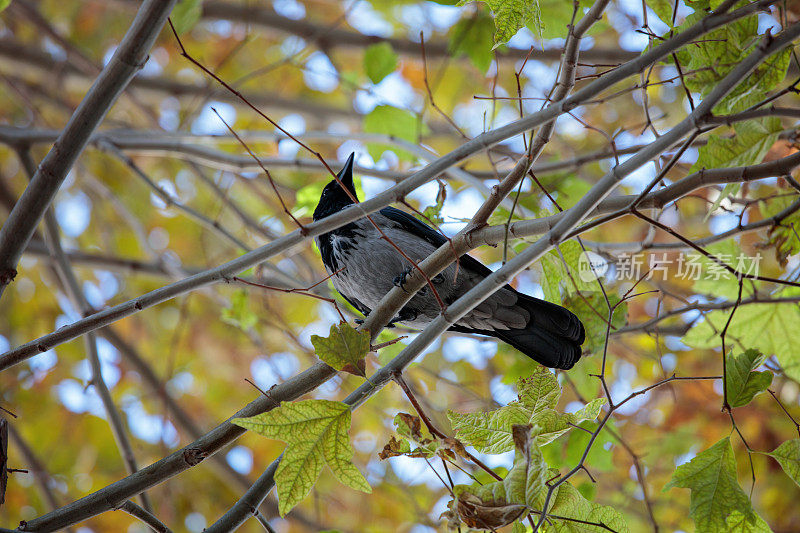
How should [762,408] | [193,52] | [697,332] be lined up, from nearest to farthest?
[697,332], [762,408], [193,52]

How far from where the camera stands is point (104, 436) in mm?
6008

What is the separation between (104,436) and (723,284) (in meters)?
5.38

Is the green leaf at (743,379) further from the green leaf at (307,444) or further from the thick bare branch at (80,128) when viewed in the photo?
the thick bare branch at (80,128)

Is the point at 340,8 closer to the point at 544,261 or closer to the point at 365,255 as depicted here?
the point at 365,255

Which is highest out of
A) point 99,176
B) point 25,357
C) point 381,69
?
point 99,176

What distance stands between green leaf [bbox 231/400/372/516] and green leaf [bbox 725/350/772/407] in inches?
45.6

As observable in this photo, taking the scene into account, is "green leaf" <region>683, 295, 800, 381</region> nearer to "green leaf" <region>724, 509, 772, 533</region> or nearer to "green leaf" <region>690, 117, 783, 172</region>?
"green leaf" <region>690, 117, 783, 172</region>

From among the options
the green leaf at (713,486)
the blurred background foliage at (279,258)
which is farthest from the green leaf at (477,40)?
the green leaf at (713,486)

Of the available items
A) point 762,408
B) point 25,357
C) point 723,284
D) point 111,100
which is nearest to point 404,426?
point 25,357

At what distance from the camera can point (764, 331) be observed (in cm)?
307

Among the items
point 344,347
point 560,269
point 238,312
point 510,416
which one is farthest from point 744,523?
point 238,312

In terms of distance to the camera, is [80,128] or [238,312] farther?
[238,312]

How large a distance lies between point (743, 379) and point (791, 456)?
0.82 feet

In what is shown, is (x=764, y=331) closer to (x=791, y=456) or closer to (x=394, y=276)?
(x=791, y=456)
